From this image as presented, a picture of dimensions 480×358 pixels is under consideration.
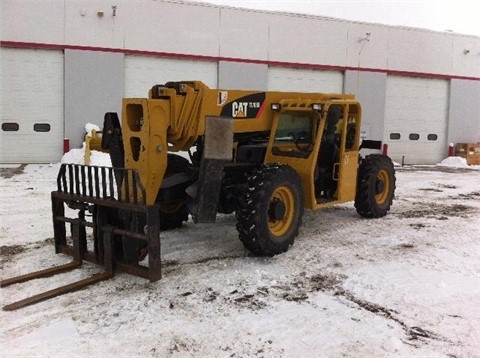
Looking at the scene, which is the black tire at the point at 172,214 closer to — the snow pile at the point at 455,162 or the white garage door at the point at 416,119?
the white garage door at the point at 416,119

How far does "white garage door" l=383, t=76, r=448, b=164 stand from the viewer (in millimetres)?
20688

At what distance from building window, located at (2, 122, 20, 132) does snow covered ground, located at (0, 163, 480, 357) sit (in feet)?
30.1

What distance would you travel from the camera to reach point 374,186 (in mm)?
8156

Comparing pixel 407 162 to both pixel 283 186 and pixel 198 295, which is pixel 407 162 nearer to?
pixel 283 186

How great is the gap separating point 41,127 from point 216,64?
20.7 feet

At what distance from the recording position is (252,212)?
5586 millimetres

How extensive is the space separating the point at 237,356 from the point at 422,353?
4.59ft

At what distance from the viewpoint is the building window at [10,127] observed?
15.9 m

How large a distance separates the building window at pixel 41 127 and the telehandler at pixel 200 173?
10.7 metres

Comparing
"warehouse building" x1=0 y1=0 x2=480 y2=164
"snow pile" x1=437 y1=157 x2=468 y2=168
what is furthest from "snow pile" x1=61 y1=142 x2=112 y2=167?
"snow pile" x1=437 y1=157 x2=468 y2=168

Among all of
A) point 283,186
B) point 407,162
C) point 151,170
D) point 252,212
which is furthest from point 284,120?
point 407,162

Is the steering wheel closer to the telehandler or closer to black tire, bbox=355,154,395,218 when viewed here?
the telehandler

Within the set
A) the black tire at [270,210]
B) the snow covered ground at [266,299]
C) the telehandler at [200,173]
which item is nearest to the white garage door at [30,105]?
the snow covered ground at [266,299]

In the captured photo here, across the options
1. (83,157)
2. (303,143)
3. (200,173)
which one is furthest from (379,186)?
(83,157)
